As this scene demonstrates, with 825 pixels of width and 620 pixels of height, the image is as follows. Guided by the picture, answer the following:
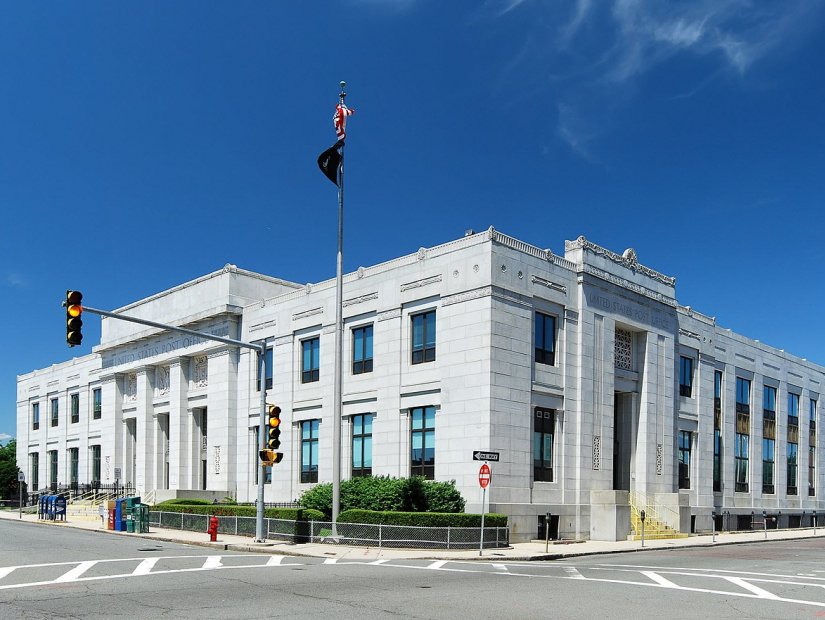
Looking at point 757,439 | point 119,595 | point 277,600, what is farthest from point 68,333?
point 757,439

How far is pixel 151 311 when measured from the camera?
58281 mm

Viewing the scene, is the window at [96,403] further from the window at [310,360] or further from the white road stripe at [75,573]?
the white road stripe at [75,573]

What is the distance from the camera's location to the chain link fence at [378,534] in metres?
29.4

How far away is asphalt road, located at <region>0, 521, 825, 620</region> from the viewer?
1491 cm

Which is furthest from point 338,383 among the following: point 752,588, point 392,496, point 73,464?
point 73,464

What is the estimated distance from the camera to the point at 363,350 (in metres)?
41.9

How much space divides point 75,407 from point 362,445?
38186 mm

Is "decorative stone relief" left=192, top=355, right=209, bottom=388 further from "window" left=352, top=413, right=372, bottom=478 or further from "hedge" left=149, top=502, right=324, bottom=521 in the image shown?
"window" left=352, top=413, right=372, bottom=478

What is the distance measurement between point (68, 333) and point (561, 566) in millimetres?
15243

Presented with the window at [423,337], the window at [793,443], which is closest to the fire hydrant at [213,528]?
the window at [423,337]

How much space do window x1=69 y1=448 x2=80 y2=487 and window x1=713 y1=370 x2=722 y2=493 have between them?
4753 cm

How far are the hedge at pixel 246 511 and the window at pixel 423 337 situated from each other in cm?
915

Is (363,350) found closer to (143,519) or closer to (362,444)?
(362,444)

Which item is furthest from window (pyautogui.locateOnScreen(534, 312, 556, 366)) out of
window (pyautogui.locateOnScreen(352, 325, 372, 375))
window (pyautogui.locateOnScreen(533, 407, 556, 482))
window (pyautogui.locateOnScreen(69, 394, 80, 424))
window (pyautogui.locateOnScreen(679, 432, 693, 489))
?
window (pyautogui.locateOnScreen(69, 394, 80, 424))
